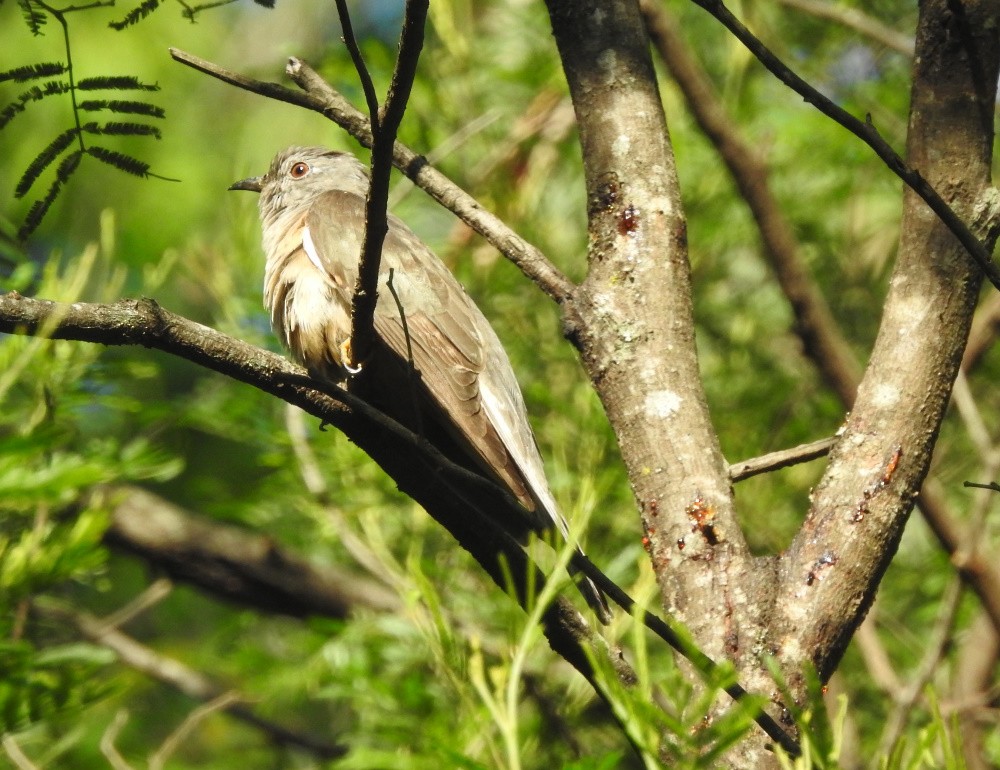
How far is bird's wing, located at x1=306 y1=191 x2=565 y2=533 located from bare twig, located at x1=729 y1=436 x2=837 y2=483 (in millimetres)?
1005

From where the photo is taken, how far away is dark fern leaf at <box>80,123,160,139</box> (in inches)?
110

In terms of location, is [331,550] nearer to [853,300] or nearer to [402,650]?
[402,650]

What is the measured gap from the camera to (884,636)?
6.11 m

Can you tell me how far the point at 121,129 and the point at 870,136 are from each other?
1.78m

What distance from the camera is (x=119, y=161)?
2.78m

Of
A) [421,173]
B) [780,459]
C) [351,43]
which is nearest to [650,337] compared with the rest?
[780,459]

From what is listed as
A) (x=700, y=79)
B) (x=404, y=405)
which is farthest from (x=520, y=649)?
(x=700, y=79)

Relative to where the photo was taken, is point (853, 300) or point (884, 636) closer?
point (884, 636)

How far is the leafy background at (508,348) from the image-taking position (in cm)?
469

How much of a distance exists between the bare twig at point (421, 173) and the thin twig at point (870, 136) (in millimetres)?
837

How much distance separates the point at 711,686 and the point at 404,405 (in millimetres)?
2131

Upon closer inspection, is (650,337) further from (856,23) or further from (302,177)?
(856,23)

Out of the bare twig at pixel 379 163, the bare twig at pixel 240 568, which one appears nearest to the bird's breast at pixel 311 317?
the bare twig at pixel 379 163

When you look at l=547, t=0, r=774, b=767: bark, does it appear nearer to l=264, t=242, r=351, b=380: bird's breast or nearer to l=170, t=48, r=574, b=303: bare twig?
l=170, t=48, r=574, b=303: bare twig
